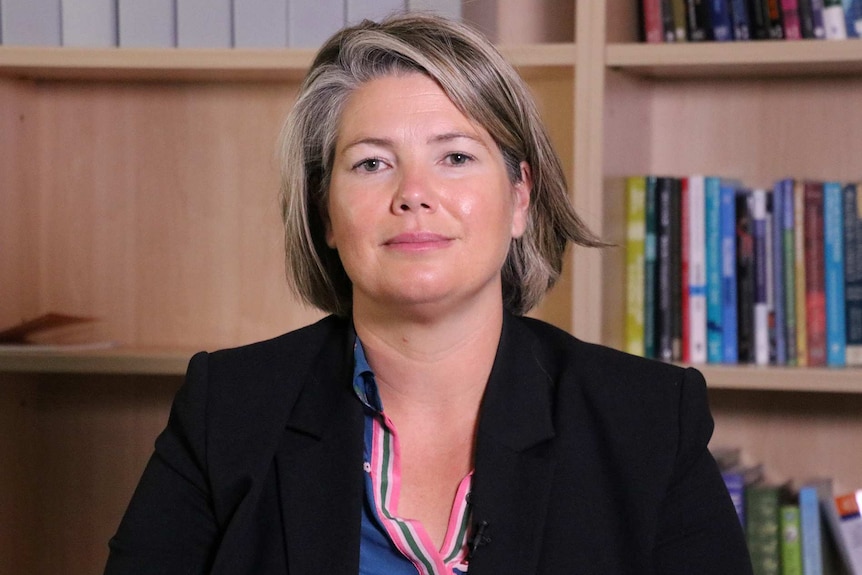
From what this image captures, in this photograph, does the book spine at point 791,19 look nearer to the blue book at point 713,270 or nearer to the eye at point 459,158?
the blue book at point 713,270

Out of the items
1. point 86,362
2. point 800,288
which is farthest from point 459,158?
point 86,362

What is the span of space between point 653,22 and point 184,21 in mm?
817

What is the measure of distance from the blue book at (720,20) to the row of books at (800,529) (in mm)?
774

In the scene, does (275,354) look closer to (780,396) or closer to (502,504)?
(502,504)

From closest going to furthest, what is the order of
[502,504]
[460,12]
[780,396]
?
[502,504] < [460,12] < [780,396]

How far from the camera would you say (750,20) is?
6.23 feet

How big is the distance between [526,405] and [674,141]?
3.33ft

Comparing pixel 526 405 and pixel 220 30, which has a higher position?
pixel 220 30

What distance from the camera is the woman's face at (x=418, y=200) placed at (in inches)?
50.7

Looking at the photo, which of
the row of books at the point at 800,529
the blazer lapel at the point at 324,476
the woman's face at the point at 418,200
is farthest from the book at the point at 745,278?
the blazer lapel at the point at 324,476

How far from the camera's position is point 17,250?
2229 millimetres

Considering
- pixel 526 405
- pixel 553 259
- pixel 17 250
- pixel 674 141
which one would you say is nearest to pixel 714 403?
pixel 674 141

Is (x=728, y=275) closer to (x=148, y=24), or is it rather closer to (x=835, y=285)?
(x=835, y=285)

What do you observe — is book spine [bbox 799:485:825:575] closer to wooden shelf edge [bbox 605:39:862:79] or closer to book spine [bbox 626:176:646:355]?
book spine [bbox 626:176:646:355]
